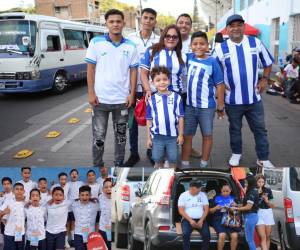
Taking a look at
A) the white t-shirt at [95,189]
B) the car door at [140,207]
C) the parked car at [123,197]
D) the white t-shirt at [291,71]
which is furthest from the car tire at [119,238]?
the white t-shirt at [291,71]

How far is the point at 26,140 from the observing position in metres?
3.11

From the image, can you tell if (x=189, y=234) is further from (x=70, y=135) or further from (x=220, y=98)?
(x=70, y=135)

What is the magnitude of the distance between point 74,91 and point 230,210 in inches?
108

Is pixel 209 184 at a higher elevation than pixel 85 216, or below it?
higher

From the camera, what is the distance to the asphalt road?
2799mm

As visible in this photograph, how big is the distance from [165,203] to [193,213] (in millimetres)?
175

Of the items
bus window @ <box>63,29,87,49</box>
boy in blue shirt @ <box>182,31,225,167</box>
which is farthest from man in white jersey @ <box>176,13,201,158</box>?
bus window @ <box>63,29,87,49</box>

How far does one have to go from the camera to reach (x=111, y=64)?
2486 millimetres

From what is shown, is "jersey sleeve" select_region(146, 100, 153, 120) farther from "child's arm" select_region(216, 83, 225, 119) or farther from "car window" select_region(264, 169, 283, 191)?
"car window" select_region(264, 169, 283, 191)

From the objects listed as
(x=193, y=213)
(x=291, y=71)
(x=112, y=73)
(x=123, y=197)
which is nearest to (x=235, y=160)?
(x=193, y=213)

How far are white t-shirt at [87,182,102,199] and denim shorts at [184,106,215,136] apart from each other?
65 cm

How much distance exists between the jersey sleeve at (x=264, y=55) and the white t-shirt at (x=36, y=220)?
1714mm

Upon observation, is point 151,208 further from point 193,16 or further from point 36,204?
point 193,16

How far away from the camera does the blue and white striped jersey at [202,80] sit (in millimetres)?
2430
